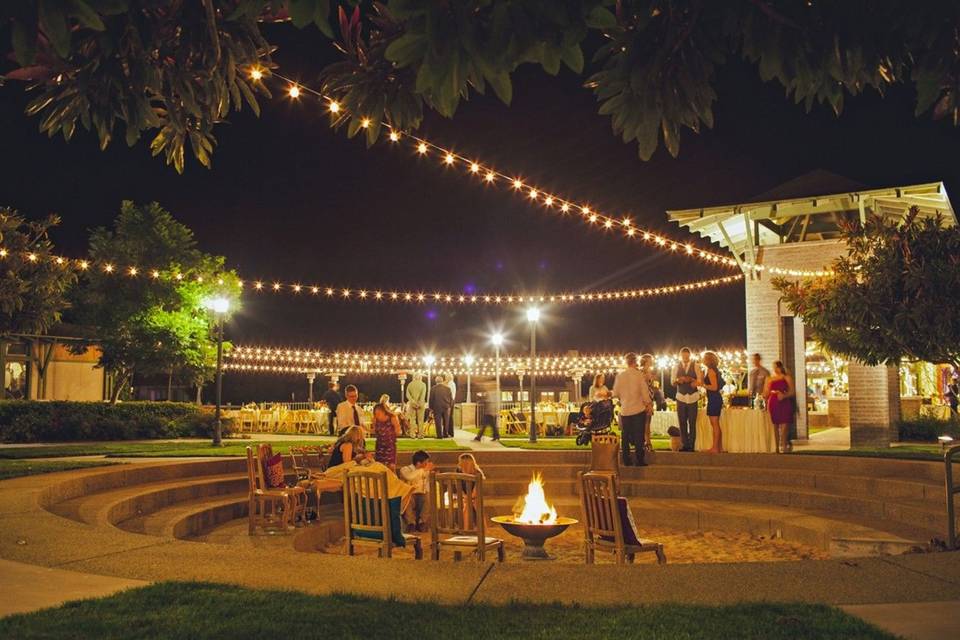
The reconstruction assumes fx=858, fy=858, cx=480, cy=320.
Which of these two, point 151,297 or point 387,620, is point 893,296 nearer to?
point 387,620

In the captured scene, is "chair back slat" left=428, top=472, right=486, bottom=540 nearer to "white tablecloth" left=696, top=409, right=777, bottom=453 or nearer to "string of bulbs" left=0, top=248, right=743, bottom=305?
"white tablecloth" left=696, top=409, right=777, bottom=453

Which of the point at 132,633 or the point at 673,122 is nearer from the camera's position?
the point at 673,122

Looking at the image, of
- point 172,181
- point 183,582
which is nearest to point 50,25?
point 183,582

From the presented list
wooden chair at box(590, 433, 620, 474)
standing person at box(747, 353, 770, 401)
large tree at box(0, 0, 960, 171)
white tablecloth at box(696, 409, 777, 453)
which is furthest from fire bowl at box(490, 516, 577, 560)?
standing person at box(747, 353, 770, 401)

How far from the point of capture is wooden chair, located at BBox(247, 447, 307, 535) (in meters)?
10.2

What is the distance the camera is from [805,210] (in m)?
18.4

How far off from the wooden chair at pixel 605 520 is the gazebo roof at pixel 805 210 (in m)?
12.1

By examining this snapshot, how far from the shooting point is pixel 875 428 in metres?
17.4

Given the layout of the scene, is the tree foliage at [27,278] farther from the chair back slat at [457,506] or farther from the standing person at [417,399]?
the chair back slat at [457,506]

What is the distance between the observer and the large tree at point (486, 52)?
3.00 meters

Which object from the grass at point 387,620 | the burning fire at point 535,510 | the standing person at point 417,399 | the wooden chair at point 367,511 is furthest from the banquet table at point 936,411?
the grass at point 387,620

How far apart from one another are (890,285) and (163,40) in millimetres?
10370

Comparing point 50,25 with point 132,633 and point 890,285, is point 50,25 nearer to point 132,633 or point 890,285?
point 132,633

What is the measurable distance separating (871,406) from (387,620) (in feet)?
51.0
